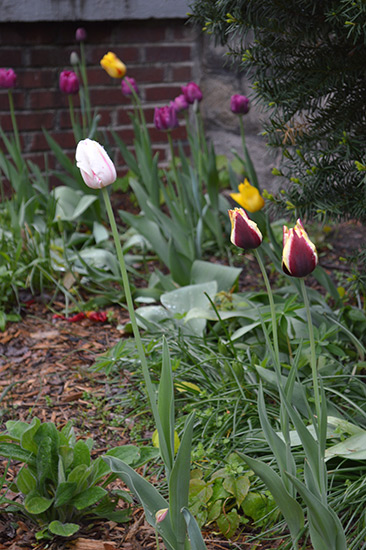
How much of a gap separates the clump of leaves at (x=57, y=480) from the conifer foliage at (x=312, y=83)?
84 cm

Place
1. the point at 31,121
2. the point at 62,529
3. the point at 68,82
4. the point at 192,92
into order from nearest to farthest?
1. the point at 62,529
2. the point at 192,92
3. the point at 68,82
4. the point at 31,121

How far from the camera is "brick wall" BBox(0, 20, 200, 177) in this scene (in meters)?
3.29

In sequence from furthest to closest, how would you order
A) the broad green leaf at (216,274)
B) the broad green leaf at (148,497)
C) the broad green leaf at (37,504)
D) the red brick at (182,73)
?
the red brick at (182,73) < the broad green leaf at (216,274) < the broad green leaf at (37,504) < the broad green leaf at (148,497)

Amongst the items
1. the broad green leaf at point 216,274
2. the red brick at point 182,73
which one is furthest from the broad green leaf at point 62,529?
the red brick at point 182,73

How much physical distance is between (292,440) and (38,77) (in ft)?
8.78

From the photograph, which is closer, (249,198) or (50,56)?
(249,198)

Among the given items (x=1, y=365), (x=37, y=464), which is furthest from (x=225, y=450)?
(x=1, y=365)

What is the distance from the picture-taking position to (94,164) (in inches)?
36.4

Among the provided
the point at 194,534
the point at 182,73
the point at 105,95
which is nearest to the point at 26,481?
the point at 194,534

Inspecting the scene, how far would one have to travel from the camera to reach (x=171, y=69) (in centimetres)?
348

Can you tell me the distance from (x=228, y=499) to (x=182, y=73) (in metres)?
2.74

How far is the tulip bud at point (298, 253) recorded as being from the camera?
2.89 feet

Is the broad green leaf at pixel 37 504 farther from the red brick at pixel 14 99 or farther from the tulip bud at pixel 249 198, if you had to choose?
the red brick at pixel 14 99

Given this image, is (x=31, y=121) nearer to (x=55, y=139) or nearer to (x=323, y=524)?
(x=55, y=139)
